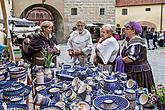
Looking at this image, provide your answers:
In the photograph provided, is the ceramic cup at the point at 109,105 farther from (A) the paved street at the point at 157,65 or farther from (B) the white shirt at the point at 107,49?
(A) the paved street at the point at 157,65

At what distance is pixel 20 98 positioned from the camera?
1.73 m

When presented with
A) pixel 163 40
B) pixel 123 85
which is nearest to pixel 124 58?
pixel 123 85

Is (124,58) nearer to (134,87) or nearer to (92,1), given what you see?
(134,87)

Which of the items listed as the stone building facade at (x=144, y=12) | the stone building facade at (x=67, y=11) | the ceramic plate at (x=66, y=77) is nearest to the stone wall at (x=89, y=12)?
the stone building facade at (x=67, y=11)

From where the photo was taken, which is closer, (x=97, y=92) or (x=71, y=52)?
(x=97, y=92)

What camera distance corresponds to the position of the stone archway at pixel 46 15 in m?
25.6

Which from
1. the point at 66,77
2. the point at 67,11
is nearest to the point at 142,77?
the point at 66,77

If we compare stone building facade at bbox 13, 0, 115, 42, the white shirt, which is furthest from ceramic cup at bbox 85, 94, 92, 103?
stone building facade at bbox 13, 0, 115, 42

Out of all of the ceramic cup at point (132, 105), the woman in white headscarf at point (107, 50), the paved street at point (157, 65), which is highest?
the woman in white headscarf at point (107, 50)

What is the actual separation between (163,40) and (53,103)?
19.5 meters

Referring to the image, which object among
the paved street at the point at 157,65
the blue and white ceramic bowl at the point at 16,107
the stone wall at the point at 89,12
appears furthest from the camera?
the stone wall at the point at 89,12

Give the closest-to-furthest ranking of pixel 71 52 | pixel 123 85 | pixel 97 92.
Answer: pixel 97 92, pixel 123 85, pixel 71 52

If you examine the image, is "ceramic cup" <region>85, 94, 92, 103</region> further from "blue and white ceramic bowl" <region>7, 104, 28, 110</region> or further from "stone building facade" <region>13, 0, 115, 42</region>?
"stone building facade" <region>13, 0, 115, 42</region>


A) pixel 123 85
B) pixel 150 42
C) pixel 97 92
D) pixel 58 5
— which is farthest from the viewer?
pixel 58 5
